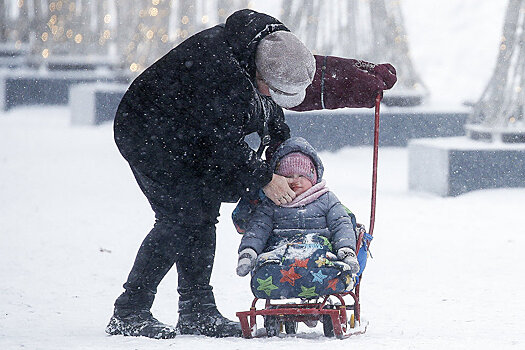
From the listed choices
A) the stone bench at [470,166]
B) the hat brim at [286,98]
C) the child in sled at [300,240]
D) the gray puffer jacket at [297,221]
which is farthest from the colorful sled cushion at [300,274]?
the stone bench at [470,166]

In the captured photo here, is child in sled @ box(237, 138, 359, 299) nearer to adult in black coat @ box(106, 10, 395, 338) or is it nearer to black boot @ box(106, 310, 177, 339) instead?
adult in black coat @ box(106, 10, 395, 338)

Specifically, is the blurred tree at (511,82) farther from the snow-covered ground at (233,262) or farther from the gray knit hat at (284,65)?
the gray knit hat at (284,65)

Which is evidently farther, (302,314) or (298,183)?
(298,183)

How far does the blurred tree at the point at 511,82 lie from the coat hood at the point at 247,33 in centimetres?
550

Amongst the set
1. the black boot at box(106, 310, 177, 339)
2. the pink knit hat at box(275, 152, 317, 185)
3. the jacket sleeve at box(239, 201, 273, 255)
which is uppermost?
the pink knit hat at box(275, 152, 317, 185)

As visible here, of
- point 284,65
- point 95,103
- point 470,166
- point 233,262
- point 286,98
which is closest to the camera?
point 284,65

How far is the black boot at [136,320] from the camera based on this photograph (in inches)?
144

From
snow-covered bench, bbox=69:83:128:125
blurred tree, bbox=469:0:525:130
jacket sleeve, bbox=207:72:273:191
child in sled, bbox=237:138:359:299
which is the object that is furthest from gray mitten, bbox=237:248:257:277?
snow-covered bench, bbox=69:83:128:125

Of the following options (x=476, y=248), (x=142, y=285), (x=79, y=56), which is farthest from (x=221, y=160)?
(x=79, y=56)

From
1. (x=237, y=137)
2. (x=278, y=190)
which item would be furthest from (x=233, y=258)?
(x=237, y=137)

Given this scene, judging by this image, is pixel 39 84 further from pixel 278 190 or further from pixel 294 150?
pixel 278 190

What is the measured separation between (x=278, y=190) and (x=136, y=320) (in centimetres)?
75

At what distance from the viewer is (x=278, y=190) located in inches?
144

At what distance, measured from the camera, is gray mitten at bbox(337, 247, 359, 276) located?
3.63 m
